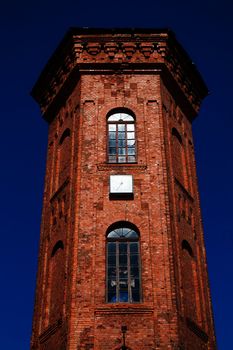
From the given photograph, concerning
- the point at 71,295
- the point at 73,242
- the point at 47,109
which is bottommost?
the point at 71,295

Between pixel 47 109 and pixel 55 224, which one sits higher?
pixel 47 109

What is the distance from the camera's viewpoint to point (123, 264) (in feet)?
59.3

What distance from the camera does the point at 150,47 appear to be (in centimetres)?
2256

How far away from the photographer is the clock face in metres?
19.2

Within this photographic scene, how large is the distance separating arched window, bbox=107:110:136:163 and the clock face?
87cm

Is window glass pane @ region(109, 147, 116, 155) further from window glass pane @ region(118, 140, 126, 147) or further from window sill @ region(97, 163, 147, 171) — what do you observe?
window sill @ region(97, 163, 147, 171)

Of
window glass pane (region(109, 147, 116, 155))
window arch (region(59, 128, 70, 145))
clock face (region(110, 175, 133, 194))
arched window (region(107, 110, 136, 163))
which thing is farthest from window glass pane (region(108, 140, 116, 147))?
window arch (region(59, 128, 70, 145))

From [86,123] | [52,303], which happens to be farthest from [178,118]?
[52,303]

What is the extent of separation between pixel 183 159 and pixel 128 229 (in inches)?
196

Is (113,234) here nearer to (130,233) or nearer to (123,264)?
(130,233)

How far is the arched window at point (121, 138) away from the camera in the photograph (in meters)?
20.4

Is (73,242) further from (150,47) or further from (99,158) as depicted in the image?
(150,47)

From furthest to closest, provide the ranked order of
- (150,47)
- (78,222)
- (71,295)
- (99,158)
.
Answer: (150,47)
(99,158)
(78,222)
(71,295)

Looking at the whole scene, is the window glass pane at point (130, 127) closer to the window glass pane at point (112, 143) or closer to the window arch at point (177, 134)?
the window glass pane at point (112, 143)
